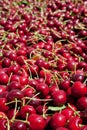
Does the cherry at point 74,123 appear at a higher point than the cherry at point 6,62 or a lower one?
higher

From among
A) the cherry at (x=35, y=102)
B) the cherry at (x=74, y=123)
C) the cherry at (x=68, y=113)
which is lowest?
the cherry at (x=35, y=102)

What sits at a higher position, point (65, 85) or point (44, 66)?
point (65, 85)

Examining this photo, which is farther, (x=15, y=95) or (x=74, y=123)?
(x=15, y=95)

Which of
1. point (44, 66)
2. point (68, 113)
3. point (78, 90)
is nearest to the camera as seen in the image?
point (68, 113)

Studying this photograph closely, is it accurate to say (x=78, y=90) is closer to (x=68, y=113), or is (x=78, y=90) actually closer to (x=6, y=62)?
(x=68, y=113)

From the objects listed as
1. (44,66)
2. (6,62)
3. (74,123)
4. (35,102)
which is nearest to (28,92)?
(35,102)

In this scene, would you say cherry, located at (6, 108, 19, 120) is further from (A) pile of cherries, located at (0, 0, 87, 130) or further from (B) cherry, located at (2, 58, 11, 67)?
(B) cherry, located at (2, 58, 11, 67)

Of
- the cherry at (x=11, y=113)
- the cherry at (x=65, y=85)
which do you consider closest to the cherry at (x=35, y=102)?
the cherry at (x=11, y=113)

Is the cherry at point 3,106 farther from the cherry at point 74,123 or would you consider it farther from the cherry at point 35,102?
the cherry at point 74,123

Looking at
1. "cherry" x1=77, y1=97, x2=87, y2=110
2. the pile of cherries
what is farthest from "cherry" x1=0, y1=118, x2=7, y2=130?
"cherry" x1=77, y1=97, x2=87, y2=110
